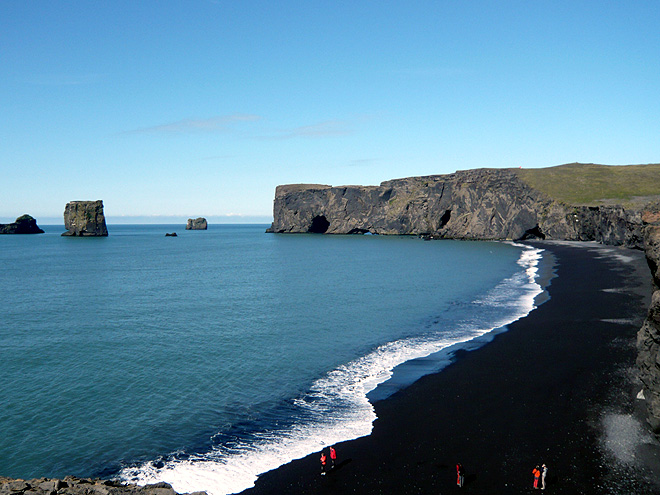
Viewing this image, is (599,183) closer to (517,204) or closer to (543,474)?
(517,204)

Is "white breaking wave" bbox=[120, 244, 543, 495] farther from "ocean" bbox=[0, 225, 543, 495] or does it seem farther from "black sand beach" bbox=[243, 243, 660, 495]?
"black sand beach" bbox=[243, 243, 660, 495]

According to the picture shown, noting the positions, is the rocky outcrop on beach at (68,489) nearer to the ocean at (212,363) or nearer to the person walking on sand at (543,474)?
the ocean at (212,363)

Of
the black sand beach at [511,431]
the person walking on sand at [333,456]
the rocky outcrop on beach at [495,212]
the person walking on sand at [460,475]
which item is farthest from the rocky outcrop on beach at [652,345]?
the rocky outcrop on beach at [495,212]

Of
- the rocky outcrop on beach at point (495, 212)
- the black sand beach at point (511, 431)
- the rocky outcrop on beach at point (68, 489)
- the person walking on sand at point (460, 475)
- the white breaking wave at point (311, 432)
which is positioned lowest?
the white breaking wave at point (311, 432)

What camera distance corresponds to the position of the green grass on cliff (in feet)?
464

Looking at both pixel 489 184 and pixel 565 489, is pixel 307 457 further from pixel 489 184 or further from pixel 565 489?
pixel 489 184

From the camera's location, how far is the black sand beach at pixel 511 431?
17406 millimetres

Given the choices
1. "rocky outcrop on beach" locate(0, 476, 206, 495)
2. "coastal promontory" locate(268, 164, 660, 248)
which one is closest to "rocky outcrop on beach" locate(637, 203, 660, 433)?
"rocky outcrop on beach" locate(0, 476, 206, 495)

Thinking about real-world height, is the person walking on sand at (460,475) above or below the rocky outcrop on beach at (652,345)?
below

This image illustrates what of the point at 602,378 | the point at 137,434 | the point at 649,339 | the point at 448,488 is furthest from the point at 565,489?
the point at 137,434

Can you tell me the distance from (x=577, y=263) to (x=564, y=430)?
231 feet

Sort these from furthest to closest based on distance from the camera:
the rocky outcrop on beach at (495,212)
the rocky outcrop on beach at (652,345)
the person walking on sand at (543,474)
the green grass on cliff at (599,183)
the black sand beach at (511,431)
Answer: the green grass on cliff at (599,183) < the rocky outcrop on beach at (495,212) < the rocky outcrop on beach at (652,345) < the black sand beach at (511,431) < the person walking on sand at (543,474)

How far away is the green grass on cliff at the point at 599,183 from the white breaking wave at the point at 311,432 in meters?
124

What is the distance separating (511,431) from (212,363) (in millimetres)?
20831
